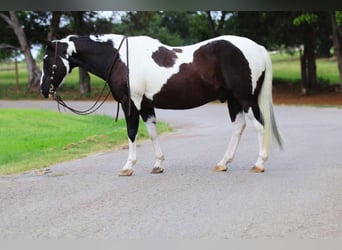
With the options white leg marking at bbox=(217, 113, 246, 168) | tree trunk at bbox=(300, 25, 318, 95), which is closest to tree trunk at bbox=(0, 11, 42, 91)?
white leg marking at bbox=(217, 113, 246, 168)

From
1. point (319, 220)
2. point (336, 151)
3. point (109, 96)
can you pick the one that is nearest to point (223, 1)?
point (109, 96)

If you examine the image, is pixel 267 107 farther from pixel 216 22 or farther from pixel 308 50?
pixel 308 50

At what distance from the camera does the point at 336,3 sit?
5.41 meters

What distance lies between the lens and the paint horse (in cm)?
492

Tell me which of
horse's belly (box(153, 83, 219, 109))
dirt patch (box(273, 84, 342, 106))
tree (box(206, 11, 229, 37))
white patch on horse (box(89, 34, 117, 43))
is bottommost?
dirt patch (box(273, 84, 342, 106))

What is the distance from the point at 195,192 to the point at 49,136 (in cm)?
236

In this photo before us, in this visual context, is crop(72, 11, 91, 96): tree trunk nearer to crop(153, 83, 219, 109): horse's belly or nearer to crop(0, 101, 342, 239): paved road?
crop(0, 101, 342, 239): paved road

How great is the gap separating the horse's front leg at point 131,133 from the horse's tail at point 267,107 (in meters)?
0.97

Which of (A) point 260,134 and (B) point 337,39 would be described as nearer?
(A) point 260,134

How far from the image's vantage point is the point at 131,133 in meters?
5.02

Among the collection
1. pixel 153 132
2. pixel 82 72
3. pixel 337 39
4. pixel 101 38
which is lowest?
pixel 153 132

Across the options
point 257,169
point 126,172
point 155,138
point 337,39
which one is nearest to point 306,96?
point 337,39

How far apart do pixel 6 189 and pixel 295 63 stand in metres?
3.00

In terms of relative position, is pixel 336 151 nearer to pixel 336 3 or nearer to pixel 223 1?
pixel 336 3
